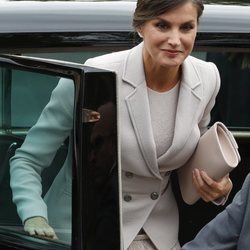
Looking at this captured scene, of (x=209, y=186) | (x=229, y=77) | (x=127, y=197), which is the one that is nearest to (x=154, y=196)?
(x=127, y=197)

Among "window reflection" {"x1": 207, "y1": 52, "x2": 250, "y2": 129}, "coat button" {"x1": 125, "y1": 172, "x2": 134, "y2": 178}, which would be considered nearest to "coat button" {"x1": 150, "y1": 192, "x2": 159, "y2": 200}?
"coat button" {"x1": 125, "y1": 172, "x2": 134, "y2": 178}

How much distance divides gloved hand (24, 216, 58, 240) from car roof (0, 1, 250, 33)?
1.89 ft

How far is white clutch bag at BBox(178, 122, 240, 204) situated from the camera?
2641 millimetres

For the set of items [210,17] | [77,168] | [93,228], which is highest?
[210,17]

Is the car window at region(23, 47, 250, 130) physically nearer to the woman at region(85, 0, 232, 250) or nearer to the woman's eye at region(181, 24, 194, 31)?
the woman at region(85, 0, 232, 250)

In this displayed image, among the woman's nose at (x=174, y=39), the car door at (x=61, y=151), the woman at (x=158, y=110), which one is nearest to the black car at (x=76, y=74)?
the car door at (x=61, y=151)

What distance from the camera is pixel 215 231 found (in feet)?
8.42

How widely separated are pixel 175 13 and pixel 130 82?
244 mm

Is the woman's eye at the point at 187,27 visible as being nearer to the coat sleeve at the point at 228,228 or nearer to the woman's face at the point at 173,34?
the woman's face at the point at 173,34

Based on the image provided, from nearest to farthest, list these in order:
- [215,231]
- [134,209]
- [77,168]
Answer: [77,168]
[215,231]
[134,209]

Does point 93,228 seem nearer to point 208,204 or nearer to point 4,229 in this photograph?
point 4,229

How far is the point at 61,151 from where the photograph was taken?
2.50m

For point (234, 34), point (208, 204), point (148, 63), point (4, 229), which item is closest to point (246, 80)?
point (208, 204)

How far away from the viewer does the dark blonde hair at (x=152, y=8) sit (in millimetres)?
2578
